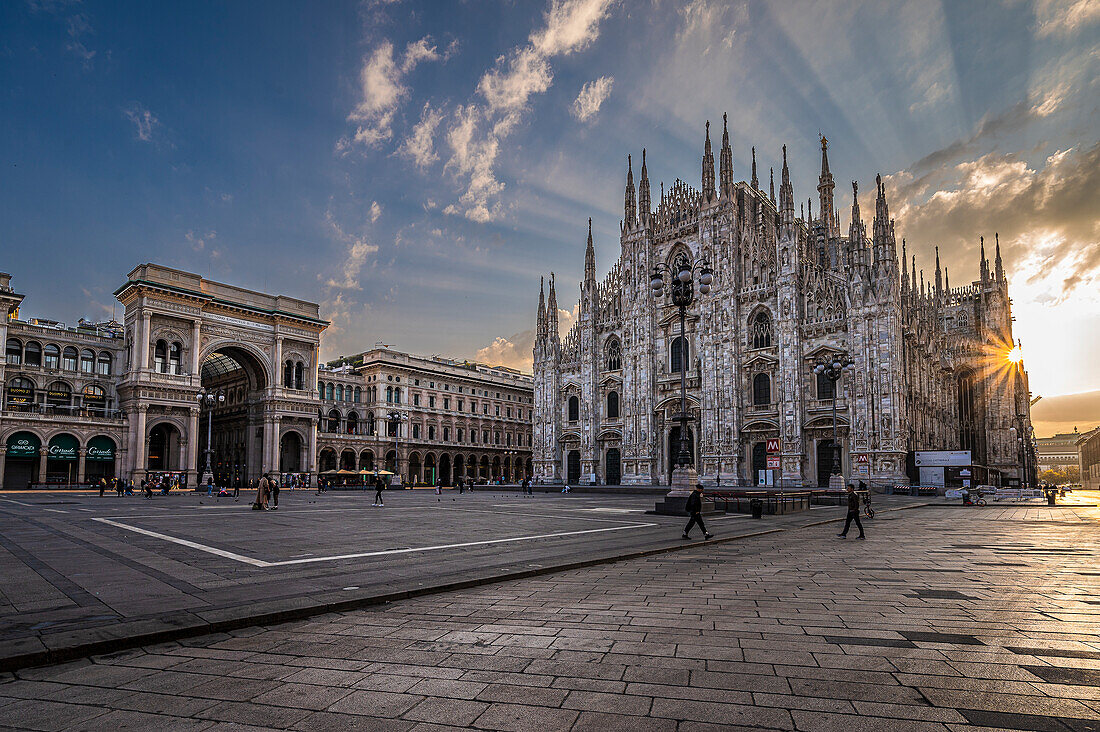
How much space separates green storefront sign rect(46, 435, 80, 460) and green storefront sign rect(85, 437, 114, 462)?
0.88 meters

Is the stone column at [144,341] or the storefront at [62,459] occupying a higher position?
the stone column at [144,341]

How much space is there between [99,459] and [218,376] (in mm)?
19873

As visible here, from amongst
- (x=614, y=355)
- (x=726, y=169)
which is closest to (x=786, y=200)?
(x=726, y=169)

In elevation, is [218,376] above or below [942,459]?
above

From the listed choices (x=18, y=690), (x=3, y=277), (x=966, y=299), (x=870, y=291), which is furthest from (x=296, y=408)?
(x=966, y=299)

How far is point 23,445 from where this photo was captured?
4959 centimetres

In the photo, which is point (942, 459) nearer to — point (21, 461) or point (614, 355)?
point (614, 355)

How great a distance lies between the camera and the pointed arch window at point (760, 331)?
49.0m

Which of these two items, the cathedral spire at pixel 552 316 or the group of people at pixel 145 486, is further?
the cathedral spire at pixel 552 316

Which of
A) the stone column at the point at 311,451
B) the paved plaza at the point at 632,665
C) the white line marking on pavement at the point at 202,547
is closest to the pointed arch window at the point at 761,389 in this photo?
the paved plaza at the point at 632,665

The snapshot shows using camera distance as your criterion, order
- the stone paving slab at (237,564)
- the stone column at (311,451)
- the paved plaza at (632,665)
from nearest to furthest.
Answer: the paved plaza at (632,665), the stone paving slab at (237,564), the stone column at (311,451)

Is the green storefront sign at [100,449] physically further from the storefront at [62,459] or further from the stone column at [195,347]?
the stone column at [195,347]

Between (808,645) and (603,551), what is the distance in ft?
21.1

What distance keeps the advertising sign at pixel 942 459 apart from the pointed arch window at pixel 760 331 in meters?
12.8
